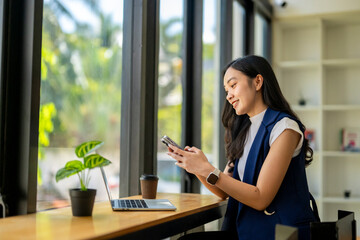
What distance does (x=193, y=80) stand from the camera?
3295mm

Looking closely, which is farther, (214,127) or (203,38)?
(214,127)

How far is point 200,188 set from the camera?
11.2ft

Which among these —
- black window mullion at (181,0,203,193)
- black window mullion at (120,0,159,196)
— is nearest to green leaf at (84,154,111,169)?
black window mullion at (120,0,159,196)

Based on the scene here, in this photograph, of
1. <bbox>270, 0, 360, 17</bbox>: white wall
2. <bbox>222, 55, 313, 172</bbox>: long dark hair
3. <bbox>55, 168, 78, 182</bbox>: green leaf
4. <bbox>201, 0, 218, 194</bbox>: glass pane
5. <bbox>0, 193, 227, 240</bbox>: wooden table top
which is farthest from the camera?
<bbox>270, 0, 360, 17</bbox>: white wall

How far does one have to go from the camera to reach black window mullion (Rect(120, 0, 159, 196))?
8.43ft

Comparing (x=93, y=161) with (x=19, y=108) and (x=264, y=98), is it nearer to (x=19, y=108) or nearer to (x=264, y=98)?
(x=19, y=108)

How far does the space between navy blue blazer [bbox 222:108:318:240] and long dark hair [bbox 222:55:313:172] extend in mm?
77

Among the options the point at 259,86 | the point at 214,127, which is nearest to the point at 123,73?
the point at 259,86

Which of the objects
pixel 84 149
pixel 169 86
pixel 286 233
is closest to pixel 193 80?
pixel 169 86

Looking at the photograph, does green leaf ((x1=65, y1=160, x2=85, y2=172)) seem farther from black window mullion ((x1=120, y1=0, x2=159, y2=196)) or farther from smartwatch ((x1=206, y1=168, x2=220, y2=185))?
black window mullion ((x1=120, y1=0, x2=159, y2=196))

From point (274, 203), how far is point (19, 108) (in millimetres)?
1108

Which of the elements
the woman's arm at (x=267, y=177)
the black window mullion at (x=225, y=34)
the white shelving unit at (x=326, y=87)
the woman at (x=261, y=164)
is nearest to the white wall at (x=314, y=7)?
the white shelving unit at (x=326, y=87)

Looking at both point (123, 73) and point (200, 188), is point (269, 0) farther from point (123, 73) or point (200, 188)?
point (123, 73)

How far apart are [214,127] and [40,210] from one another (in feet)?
6.69
